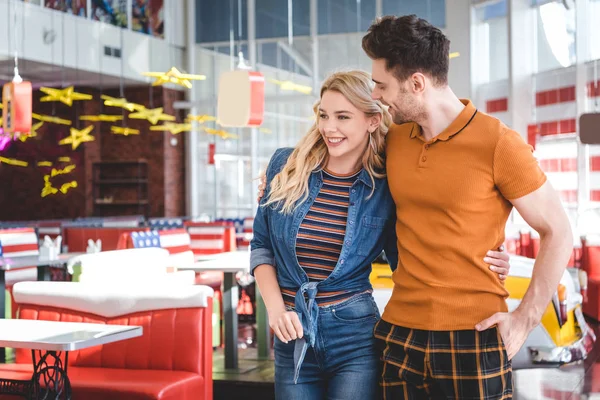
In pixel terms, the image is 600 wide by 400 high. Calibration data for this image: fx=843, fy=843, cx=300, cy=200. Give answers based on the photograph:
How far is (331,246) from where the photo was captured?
1964 mm

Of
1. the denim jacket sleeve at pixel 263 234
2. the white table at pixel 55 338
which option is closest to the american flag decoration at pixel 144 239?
the white table at pixel 55 338

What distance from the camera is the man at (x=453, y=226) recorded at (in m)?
1.78

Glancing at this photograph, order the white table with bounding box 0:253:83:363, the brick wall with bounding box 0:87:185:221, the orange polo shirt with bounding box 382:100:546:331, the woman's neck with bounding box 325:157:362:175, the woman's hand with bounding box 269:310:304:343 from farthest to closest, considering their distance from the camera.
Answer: the brick wall with bounding box 0:87:185:221 < the white table with bounding box 0:253:83:363 < the woman's neck with bounding box 325:157:362:175 < the woman's hand with bounding box 269:310:304:343 < the orange polo shirt with bounding box 382:100:546:331

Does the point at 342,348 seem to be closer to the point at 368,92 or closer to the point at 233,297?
the point at 368,92

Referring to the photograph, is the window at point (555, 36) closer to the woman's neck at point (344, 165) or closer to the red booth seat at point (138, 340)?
the red booth seat at point (138, 340)

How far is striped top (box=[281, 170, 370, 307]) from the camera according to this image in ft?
6.43

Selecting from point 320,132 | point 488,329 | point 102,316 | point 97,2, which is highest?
point 97,2

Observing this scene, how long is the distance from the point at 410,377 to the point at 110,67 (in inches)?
600

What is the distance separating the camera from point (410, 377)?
185 centimetres

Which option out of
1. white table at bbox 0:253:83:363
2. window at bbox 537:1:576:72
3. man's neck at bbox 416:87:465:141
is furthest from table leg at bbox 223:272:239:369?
window at bbox 537:1:576:72

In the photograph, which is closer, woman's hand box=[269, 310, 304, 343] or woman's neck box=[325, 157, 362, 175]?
woman's hand box=[269, 310, 304, 343]

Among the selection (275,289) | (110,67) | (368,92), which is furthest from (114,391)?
(110,67)

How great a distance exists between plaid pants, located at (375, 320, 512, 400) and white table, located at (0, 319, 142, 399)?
154 cm

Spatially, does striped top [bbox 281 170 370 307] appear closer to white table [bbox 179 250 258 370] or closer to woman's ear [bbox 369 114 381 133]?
woman's ear [bbox 369 114 381 133]
